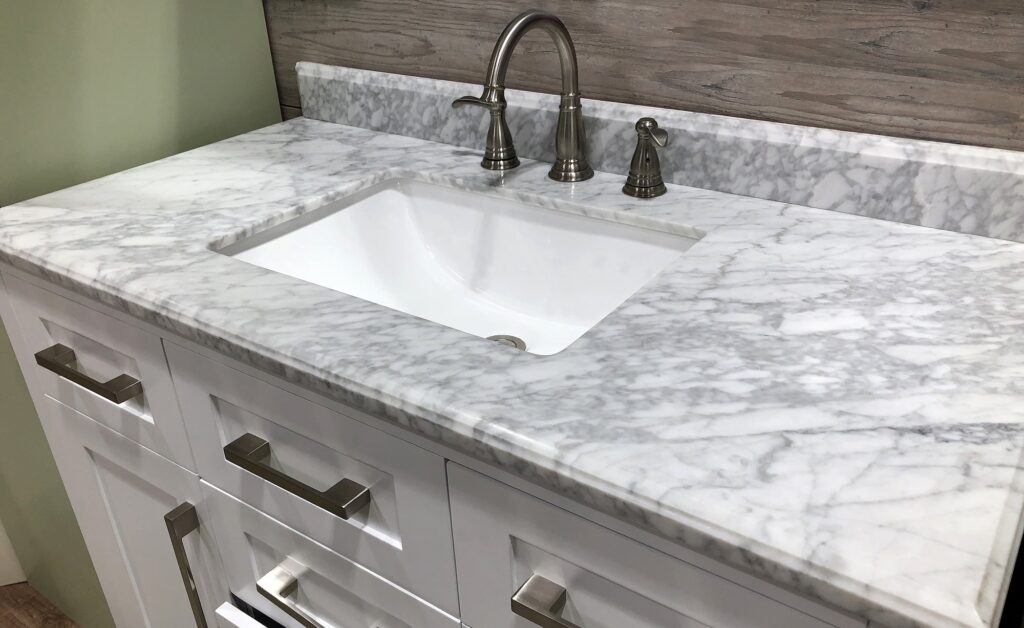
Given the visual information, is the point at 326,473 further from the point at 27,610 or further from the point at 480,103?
the point at 27,610

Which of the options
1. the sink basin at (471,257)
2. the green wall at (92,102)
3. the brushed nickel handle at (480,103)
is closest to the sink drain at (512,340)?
the sink basin at (471,257)

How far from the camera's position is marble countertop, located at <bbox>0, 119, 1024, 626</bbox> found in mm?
497

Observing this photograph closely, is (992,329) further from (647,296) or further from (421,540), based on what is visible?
(421,540)

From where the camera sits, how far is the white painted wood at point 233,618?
961mm

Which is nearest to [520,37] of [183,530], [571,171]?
[571,171]

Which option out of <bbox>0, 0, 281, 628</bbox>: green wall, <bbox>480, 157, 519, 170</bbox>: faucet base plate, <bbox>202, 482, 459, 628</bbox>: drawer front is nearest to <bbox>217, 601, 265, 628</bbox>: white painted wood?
<bbox>202, 482, 459, 628</bbox>: drawer front

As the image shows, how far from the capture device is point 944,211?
2.82ft

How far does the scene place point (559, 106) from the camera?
1052 millimetres

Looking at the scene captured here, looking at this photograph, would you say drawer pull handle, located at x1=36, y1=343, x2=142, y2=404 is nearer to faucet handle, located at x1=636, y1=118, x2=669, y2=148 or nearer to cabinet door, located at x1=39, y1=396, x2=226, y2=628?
cabinet door, located at x1=39, y1=396, x2=226, y2=628

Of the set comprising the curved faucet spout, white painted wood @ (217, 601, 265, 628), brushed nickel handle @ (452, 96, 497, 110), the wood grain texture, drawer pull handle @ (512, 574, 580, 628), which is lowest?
the wood grain texture

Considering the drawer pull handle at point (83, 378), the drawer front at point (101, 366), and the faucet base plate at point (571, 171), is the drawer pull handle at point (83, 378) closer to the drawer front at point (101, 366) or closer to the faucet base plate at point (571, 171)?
the drawer front at point (101, 366)

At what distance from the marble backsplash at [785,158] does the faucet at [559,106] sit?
1.8 inches

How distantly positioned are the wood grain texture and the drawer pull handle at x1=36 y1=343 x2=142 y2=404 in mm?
875

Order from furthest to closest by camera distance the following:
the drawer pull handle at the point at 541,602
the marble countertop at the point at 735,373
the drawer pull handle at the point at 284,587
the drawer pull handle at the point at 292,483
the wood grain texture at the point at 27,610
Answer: the wood grain texture at the point at 27,610, the drawer pull handle at the point at 284,587, the drawer pull handle at the point at 292,483, the drawer pull handle at the point at 541,602, the marble countertop at the point at 735,373
